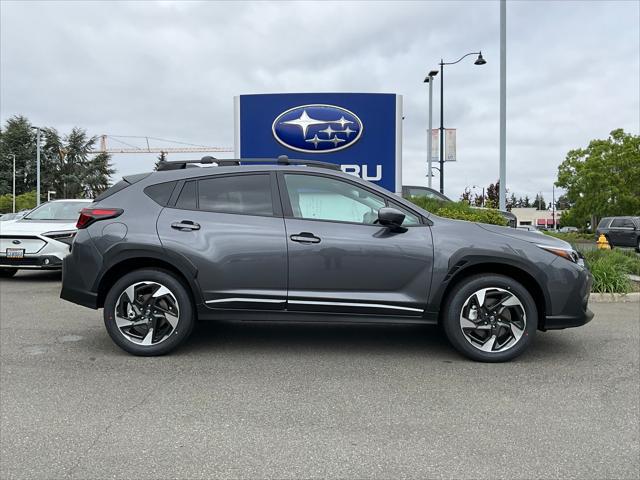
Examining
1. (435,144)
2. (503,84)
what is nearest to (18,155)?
(435,144)

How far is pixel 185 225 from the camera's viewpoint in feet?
15.1

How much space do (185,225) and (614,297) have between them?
6.84m

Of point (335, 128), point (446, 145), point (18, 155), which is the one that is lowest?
point (335, 128)

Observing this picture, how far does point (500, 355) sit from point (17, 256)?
8.38 meters

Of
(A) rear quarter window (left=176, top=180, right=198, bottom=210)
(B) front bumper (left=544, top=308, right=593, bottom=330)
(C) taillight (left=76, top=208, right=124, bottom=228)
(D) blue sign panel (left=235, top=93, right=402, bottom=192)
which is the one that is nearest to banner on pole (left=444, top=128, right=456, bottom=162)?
(D) blue sign panel (left=235, top=93, right=402, bottom=192)

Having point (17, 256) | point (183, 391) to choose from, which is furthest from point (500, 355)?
point (17, 256)

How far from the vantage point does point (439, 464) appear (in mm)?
2770

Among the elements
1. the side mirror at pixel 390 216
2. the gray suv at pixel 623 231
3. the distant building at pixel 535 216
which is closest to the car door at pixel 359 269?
the side mirror at pixel 390 216

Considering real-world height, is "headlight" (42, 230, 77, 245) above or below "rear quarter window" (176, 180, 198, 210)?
below

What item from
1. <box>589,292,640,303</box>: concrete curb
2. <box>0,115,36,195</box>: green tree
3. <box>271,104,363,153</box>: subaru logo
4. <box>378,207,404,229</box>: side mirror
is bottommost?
<box>589,292,640,303</box>: concrete curb

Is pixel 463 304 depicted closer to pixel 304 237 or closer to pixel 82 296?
pixel 304 237

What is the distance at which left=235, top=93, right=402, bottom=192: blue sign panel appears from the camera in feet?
35.8

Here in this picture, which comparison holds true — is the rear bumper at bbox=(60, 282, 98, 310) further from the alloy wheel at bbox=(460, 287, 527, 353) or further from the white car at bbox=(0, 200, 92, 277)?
the white car at bbox=(0, 200, 92, 277)

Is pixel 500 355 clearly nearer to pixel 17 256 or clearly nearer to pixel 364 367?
pixel 364 367
